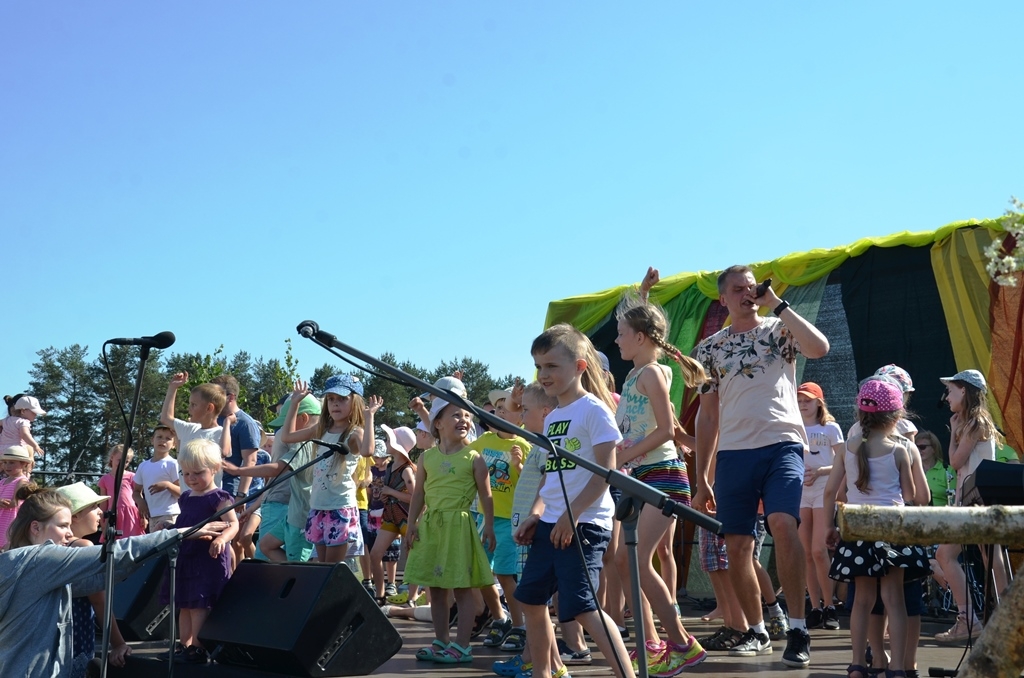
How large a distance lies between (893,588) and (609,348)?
22.9 ft

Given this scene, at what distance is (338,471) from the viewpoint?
7.40 m

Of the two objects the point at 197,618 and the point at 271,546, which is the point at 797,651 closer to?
the point at 197,618

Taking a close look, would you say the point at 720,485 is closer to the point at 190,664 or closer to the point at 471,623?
the point at 471,623

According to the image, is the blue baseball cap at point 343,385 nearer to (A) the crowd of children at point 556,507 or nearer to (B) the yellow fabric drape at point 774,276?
(A) the crowd of children at point 556,507

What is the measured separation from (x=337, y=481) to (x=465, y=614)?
5.57ft

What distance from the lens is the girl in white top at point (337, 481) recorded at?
7.30 m

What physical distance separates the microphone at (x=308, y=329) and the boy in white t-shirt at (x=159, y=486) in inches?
203

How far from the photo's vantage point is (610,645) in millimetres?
3885

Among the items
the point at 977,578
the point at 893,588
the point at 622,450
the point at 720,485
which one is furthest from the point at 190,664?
the point at 977,578

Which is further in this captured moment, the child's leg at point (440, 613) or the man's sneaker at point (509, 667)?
the child's leg at point (440, 613)

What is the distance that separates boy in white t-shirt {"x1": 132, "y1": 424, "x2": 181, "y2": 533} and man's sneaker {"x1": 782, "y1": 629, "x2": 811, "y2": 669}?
4981 mm

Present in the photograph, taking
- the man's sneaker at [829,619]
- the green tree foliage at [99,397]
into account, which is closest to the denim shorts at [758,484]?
the man's sneaker at [829,619]

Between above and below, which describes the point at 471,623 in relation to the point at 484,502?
below

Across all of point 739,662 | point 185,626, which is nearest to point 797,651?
point 739,662
